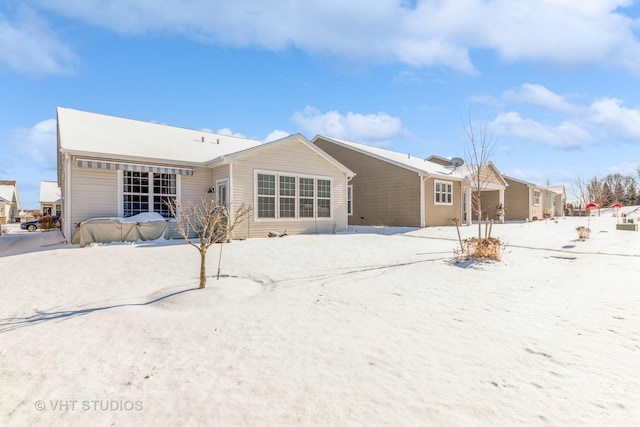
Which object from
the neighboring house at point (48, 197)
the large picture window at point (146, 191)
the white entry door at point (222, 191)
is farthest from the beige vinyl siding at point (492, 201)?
the neighboring house at point (48, 197)

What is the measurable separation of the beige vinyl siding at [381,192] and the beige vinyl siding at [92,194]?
14.5 metres

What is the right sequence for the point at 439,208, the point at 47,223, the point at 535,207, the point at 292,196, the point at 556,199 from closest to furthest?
1. the point at 292,196
2. the point at 439,208
3. the point at 47,223
4. the point at 535,207
5. the point at 556,199

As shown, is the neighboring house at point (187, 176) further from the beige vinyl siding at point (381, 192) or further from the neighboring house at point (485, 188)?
the neighboring house at point (485, 188)

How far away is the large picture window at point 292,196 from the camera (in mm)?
14469

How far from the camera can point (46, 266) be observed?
829cm

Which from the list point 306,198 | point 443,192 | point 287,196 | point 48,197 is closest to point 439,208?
point 443,192

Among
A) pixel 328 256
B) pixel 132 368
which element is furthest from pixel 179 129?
pixel 132 368

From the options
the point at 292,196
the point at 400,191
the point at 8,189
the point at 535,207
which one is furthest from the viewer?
the point at 8,189

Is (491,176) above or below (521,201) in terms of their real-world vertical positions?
above

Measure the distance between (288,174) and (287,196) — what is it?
102cm

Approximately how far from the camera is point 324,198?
16.5 meters

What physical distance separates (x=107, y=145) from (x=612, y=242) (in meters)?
20.1

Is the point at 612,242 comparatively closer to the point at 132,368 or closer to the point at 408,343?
the point at 408,343

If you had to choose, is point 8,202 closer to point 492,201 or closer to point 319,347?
point 319,347
